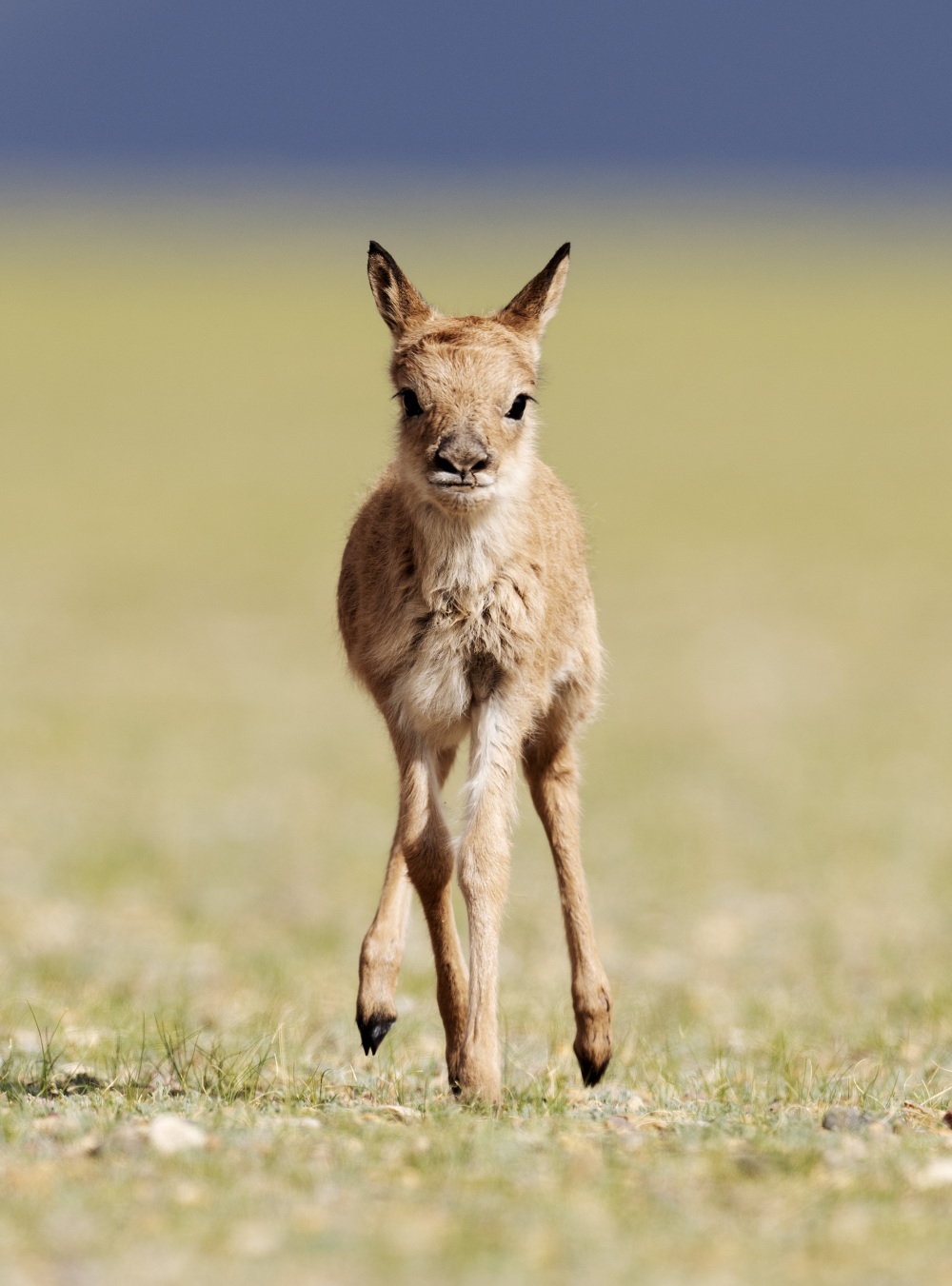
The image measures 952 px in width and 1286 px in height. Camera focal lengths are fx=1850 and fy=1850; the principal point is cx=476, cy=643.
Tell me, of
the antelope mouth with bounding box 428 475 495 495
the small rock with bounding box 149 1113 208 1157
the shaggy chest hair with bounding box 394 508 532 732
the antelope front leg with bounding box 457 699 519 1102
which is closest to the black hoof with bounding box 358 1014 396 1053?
the antelope front leg with bounding box 457 699 519 1102

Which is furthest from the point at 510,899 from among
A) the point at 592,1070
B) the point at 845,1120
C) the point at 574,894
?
the point at 845,1120

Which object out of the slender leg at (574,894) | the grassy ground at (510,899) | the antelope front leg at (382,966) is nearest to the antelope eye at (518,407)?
the slender leg at (574,894)

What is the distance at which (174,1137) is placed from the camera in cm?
617

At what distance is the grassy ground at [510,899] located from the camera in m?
5.52

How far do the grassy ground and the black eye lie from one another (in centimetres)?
178

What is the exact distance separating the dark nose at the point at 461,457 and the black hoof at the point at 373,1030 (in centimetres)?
227

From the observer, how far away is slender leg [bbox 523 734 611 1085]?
7820 millimetres

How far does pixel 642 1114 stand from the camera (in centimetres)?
702

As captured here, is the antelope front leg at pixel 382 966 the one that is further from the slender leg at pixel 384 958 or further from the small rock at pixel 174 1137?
the small rock at pixel 174 1137

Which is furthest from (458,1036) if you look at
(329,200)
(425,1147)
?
(329,200)

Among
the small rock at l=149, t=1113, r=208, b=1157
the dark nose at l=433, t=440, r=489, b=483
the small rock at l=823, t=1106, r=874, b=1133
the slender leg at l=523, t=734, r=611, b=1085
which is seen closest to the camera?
the small rock at l=149, t=1113, r=208, b=1157

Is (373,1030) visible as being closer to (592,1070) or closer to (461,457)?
(592,1070)

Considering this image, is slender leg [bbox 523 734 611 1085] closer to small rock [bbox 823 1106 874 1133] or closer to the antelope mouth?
small rock [bbox 823 1106 874 1133]

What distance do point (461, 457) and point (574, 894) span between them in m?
2.05
